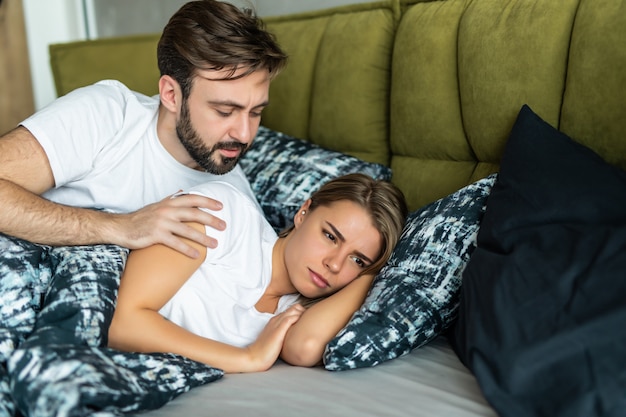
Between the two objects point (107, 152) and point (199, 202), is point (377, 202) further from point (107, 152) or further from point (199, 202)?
point (107, 152)

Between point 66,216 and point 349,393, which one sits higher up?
point 66,216

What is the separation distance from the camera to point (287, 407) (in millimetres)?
1091

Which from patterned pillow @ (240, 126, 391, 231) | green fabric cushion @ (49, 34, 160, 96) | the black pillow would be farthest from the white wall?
the black pillow

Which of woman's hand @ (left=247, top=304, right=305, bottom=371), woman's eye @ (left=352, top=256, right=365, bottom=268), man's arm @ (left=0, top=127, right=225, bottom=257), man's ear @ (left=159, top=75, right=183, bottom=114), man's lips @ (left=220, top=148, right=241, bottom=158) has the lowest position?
woman's hand @ (left=247, top=304, right=305, bottom=371)

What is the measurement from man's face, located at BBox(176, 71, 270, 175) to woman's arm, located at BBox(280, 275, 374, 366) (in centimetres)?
50

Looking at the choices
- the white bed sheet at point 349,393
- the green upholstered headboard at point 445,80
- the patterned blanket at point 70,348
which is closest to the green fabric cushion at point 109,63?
the green upholstered headboard at point 445,80

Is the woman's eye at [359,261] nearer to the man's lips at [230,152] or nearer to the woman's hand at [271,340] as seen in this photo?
the woman's hand at [271,340]

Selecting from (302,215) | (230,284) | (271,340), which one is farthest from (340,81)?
(271,340)

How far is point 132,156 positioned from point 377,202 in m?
0.66

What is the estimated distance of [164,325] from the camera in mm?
1294

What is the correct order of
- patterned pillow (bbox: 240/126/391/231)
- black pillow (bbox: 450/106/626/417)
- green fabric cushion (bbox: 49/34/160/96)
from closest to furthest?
black pillow (bbox: 450/106/626/417) → patterned pillow (bbox: 240/126/391/231) → green fabric cushion (bbox: 49/34/160/96)

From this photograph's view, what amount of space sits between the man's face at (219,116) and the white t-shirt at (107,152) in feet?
0.31

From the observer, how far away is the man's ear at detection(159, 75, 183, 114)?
177cm

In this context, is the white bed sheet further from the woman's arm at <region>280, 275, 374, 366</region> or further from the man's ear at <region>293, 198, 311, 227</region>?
the man's ear at <region>293, 198, 311, 227</region>
